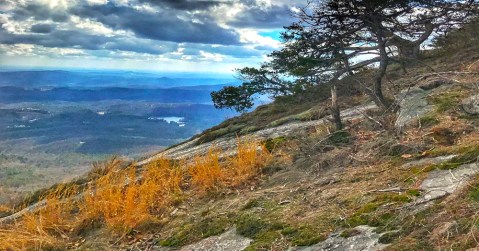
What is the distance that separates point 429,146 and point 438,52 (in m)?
12.1

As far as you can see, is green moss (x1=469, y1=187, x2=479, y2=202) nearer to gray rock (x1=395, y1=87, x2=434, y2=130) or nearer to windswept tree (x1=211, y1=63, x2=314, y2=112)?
gray rock (x1=395, y1=87, x2=434, y2=130)

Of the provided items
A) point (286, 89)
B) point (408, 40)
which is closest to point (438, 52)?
point (408, 40)

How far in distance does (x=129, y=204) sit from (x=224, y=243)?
5.56ft

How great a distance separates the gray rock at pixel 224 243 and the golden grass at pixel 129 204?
3.54 ft

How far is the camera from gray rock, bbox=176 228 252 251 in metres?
4.40

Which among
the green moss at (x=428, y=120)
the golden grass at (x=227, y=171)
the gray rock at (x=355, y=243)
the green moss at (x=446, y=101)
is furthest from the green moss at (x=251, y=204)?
the green moss at (x=446, y=101)

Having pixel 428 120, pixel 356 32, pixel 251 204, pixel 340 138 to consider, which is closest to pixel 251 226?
pixel 251 204

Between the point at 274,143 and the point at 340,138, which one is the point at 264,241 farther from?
the point at 274,143

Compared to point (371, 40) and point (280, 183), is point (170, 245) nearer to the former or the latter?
point (280, 183)

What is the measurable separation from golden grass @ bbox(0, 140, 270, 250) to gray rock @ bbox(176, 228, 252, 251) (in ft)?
3.54

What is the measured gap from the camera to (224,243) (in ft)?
15.0

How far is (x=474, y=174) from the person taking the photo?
3.87 meters

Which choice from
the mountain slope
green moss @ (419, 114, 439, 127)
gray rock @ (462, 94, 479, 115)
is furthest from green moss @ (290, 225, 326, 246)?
gray rock @ (462, 94, 479, 115)

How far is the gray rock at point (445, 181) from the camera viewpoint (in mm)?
3826
